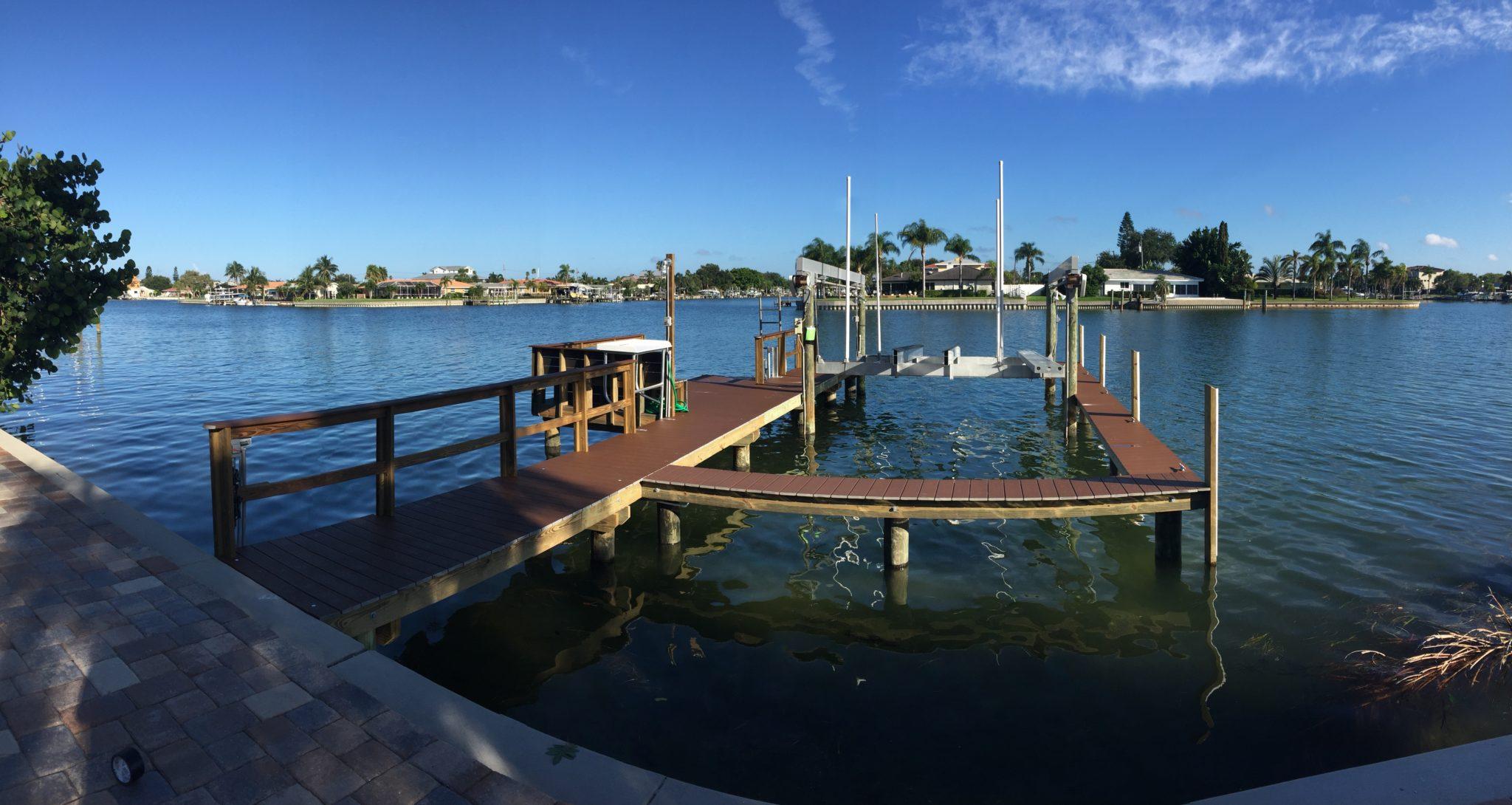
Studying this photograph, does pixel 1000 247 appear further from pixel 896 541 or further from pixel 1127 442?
pixel 896 541

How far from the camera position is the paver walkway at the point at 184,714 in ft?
10.8

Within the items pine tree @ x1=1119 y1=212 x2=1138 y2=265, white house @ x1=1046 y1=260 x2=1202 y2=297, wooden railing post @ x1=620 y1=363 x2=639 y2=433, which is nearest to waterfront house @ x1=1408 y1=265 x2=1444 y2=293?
pine tree @ x1=1119 y1=212 x2=1138 y2=265

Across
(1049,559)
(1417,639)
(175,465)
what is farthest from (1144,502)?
(175,465)

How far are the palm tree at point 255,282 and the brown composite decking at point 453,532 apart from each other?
18985cm

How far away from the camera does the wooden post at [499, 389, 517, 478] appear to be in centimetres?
855

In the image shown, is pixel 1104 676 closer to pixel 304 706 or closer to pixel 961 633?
pixel 961 633

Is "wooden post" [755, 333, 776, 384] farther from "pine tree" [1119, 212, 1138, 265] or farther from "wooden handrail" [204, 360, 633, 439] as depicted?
"pine tree" [1119, 212, 1138, 265]

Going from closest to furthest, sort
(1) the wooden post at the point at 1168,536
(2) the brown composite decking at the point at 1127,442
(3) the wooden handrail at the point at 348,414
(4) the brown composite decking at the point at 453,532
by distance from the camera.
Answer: (4) the brown composite decking at the point at 453,532
(3) the wooden handrail at the point at 348,414
(1) the wooden post at the point at 1168,536
(2) the brown composite decking at the point at 1127,442

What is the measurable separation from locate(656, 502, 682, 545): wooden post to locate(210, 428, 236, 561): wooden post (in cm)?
442

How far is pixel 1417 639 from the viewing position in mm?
7004

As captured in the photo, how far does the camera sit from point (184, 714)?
3.84 meters

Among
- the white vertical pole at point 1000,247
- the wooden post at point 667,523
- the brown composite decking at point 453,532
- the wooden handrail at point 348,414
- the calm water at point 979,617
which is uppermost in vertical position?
the white vertical pole at point 1000,247

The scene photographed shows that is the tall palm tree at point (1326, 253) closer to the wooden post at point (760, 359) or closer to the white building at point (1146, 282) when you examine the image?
the white building at point (1146, 282)

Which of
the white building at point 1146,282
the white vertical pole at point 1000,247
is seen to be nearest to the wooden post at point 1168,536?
the white vertical pole at point 1000,247
